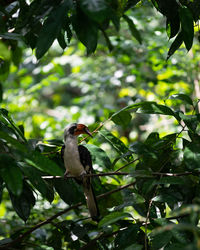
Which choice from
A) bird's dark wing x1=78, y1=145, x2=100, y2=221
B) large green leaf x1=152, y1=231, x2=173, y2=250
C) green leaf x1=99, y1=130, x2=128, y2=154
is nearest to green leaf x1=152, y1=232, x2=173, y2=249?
large green leaf x1=152, y1=231, x2=173, y2=250

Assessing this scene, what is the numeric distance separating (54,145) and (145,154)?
1254 mm

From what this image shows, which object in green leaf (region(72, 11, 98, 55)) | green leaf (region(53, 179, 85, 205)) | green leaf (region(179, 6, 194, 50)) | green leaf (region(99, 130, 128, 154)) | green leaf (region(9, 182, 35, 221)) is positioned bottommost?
green leaf (region(53, 179, 85, 205))

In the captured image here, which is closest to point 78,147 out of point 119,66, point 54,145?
point 54,145

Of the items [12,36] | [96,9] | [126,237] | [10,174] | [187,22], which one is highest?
[96,9]

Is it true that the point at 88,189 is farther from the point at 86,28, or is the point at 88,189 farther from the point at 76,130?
the point at 86,28

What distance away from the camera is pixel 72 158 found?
2945 mm

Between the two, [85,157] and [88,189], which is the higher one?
[85,157]

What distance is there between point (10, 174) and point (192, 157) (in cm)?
88

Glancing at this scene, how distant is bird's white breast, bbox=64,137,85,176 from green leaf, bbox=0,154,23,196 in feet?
4.37

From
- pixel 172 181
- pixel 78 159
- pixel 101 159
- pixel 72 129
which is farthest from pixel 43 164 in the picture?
pixel 72 129

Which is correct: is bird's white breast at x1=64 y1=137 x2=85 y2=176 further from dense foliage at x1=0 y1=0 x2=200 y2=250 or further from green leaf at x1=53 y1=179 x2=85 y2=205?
green leaf at x1=53 y1=179 x2=85 y2=205

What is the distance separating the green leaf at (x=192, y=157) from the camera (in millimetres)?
1752

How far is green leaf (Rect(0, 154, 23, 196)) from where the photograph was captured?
4.66 feet

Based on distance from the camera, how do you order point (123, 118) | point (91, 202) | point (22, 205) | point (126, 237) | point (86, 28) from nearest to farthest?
point (86, 28), point (126, 237), point (22, 205), point (123, 118), point (91, 202)
